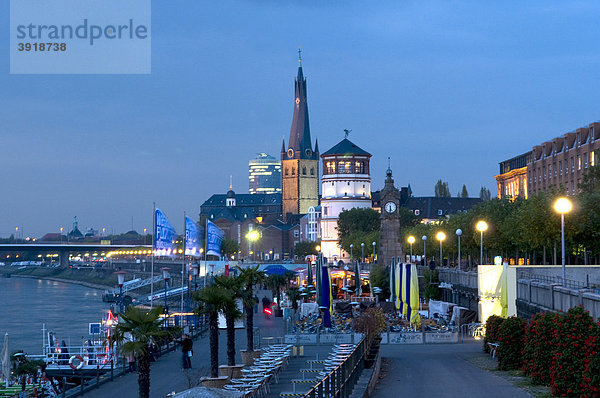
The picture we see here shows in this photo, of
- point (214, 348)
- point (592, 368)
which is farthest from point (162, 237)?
point (592, 368)

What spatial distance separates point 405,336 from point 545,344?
63.4ft

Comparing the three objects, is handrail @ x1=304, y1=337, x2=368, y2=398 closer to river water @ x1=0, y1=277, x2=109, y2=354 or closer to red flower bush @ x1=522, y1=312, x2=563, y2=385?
red flower bush @ x1=522, y1=312, x2=563, y2=385

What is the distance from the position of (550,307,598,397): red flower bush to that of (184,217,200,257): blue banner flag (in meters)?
29.5

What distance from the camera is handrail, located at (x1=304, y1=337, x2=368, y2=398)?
1625 centimetres

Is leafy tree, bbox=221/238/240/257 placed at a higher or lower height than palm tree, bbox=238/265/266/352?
higher

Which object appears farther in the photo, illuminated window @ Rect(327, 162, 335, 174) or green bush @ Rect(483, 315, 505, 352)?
illuminated window @ Rect(327, 162, 335, 174)

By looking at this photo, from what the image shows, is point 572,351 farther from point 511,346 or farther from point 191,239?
point 191,239

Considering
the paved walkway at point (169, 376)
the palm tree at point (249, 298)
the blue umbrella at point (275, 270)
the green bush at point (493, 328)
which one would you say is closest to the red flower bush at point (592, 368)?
the green bush at point (493, 328)

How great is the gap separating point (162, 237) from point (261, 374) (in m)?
19.8

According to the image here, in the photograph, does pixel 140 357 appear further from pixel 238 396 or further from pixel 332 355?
pixel 332 355

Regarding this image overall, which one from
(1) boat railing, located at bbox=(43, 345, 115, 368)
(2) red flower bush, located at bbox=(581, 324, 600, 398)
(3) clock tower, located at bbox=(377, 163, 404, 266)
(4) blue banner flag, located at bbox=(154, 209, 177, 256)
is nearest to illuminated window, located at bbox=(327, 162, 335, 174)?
(3) clock tower, located at bbox=(377, 163, 404, 266)

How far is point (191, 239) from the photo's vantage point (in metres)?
51.4

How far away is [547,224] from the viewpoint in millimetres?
59750

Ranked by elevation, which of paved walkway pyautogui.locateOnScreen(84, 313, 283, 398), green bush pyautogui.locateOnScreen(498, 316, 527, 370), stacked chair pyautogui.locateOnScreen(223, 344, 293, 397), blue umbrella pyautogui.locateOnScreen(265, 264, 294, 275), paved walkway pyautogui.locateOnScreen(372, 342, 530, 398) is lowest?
paved walkway pyautogui.locateOnScreen(84, 313, 283, 398)
